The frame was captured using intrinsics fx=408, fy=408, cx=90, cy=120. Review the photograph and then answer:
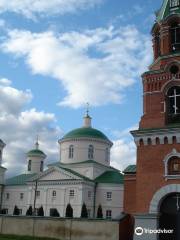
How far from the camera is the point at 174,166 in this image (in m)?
21.0

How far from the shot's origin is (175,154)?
68.5 ft

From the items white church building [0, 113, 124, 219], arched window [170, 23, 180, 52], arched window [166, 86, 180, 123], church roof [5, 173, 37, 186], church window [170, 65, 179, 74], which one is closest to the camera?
arched window [166, 86, 180, 123]

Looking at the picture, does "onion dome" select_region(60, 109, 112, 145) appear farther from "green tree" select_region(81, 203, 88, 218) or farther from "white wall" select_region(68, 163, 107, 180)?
"green tree" select_region(81, 203, 88, 218)

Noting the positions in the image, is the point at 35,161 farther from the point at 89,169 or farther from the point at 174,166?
the point at 174,166

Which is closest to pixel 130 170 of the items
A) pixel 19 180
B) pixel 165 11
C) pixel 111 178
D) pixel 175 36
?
pixel 175 36

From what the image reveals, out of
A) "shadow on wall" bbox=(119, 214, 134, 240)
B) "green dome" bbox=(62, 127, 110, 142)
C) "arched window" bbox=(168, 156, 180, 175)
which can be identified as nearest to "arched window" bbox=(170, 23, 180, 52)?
"arched window" bbox=(168, 156, 180, 175)

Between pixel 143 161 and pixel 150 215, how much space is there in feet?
9.25

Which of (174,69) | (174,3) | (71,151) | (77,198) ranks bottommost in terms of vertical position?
(77,198)

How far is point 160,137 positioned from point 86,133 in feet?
109

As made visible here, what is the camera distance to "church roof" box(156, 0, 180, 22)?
2320 cm

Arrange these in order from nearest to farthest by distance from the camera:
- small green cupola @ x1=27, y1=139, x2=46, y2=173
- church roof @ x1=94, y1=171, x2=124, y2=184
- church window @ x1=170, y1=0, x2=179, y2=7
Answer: church window @ x1=170, y1=0, x2=179, y2=7, church roof @ x1=94, y1=171, x2=124, y2=184, small green cupola @ x1=27, y1=139, x2=46, y2=173

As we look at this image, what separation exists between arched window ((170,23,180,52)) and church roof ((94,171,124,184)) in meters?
29.6

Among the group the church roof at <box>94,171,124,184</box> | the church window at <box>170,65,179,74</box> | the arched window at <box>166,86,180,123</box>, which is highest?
the church window at <box>170,65,179,74</box>

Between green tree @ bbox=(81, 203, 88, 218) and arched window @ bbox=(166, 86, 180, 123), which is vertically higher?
arched window @ bbox=(166, 86, 180, 123)
